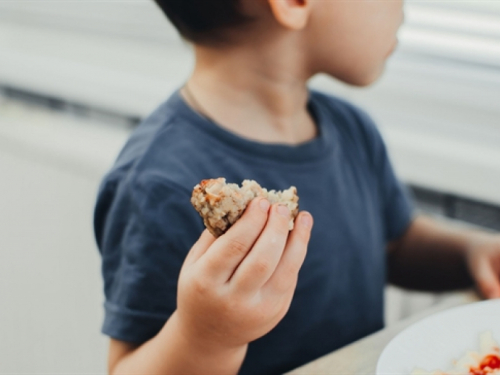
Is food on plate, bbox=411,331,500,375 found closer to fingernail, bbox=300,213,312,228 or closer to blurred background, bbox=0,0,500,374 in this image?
fingernail, bbox=300,213,312,228

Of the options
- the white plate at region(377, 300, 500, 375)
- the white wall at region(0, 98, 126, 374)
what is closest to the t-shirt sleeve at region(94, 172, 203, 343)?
the white wall at region(0, 98, 126, 374)

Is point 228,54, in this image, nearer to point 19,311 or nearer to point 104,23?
point 19,311

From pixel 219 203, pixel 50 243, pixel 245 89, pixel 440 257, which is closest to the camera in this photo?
pixel 219 203

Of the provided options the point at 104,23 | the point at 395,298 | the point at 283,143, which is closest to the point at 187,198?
the point at 283,143

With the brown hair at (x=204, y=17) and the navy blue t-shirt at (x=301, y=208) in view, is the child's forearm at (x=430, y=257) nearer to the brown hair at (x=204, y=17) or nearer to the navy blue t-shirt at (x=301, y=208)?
the navy blue t-shirt at (x=301, y=208)

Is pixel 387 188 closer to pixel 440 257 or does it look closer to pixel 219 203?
pixel 440 257

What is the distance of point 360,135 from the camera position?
877mm

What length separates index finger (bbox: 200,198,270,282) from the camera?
1.43ft

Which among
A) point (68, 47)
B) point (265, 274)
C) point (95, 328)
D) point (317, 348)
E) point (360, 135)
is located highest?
point (265, 274)

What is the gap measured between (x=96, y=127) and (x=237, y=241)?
1047 mm

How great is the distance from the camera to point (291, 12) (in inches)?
25.8

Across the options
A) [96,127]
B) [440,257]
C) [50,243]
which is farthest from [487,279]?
[96,127]

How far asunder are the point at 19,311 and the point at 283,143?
1.13 ft

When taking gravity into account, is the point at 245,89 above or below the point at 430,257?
above
